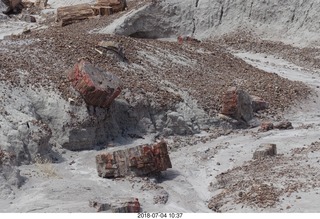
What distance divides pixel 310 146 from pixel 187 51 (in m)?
8.23

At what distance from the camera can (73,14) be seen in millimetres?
30328

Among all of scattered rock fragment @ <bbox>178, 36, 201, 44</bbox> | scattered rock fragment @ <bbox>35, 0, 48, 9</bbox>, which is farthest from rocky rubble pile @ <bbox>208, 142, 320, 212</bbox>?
scattered rock fragment @ <bbox>35, 0, 48, 9</bbox>

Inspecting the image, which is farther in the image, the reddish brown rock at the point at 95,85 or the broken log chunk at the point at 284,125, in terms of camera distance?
the broken log chunk at the point at 284,125

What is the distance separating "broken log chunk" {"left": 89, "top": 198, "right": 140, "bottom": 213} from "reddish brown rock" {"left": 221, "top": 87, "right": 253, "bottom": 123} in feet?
23.5

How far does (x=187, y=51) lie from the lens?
23.4m

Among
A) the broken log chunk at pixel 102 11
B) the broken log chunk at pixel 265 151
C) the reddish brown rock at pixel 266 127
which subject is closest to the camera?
the broken log chunk at pixel 265 151

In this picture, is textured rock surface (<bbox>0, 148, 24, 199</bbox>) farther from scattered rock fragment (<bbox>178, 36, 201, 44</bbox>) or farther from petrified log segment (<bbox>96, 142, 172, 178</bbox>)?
scattered rock fragment (<bbox>178, 36, 201, 44</bbox>)

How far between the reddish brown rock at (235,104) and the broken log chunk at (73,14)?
12.4 m

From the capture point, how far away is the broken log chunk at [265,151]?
50.8ft

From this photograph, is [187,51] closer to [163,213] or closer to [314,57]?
[314,57]
